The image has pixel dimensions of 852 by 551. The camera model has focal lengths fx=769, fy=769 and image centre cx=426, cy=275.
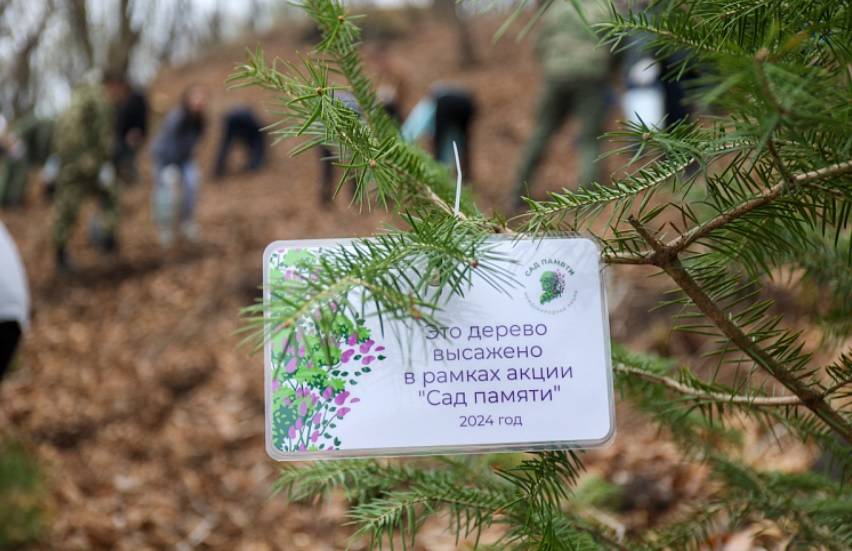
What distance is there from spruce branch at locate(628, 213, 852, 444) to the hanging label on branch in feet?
0.33

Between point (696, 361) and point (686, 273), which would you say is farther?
point (696, 361)

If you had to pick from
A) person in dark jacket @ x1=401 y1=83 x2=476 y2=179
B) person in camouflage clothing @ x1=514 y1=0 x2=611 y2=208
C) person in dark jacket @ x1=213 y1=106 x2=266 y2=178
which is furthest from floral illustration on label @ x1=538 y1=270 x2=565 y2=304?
person in dark jacket @ x1=213 y1=106 x2=266 y2=178

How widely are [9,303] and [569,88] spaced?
357cm

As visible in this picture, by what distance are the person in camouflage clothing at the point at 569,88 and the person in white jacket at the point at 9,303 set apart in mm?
3221

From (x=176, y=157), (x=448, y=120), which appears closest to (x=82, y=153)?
(x=176, y=157)

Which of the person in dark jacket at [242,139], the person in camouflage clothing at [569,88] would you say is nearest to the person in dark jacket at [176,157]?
the person in dark jacket at [242,139]

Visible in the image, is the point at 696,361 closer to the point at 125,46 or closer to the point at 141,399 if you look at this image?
the point at 141,399

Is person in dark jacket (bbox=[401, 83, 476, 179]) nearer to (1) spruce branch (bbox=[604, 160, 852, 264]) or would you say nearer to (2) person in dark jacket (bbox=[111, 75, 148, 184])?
(2) person in dark jacket (bbox=[111, 75, 148, 184])

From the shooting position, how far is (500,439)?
0.90m

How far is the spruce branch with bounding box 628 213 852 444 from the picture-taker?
2.68ft

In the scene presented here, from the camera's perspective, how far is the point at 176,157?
21.2ft

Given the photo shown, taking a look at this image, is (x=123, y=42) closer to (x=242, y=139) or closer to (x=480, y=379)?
(x=242, y=139)

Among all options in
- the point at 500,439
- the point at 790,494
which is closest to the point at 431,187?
the point at 500,439

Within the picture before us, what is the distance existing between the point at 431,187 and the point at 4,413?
410 centimetres
